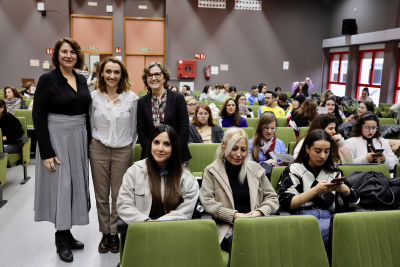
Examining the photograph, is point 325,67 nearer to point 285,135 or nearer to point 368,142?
point 285,135

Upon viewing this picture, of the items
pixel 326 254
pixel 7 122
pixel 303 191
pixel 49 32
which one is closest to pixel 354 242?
pixel 326 254

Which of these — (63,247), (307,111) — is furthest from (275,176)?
(307,111)

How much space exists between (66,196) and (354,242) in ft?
6.46

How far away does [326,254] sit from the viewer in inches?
64.9

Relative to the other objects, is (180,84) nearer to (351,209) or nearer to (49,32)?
Answer: (49,32)

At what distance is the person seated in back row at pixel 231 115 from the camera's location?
4773 mm

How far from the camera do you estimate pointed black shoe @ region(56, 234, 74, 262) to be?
2.56m

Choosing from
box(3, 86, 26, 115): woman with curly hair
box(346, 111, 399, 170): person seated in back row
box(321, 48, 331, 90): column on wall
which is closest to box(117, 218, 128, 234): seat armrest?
box(346, 111, 399, 170): person seated in back row

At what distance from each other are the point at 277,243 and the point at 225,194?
2.03 ft

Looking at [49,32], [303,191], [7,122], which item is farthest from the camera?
[49,32]

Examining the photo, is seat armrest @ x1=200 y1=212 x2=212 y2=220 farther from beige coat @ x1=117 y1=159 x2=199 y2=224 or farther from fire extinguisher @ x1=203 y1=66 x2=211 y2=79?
fire extinguisher @ x1=203 y1=66 x2=211 y2=79

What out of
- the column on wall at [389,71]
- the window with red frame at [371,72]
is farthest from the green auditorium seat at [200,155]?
the window with red frame at [371,72]

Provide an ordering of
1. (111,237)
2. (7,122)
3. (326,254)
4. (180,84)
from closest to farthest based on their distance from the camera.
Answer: (326,254), (111,237), (7,122), (180,84)

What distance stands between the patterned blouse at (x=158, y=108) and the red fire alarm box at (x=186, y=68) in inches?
393
